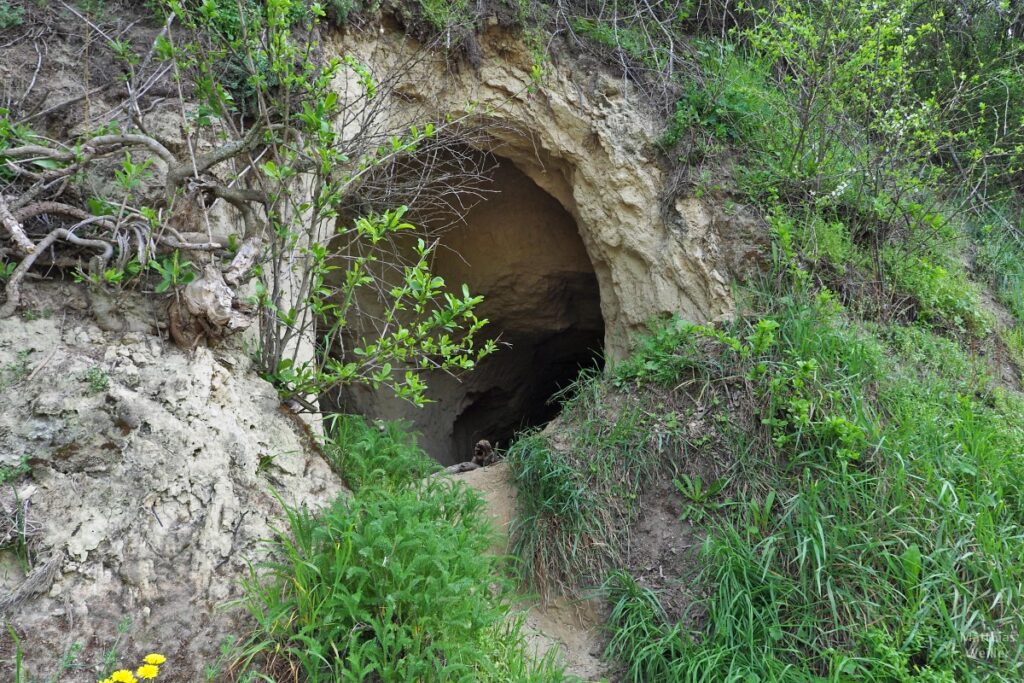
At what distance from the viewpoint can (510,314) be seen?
717 cm

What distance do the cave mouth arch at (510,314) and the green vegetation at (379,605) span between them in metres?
2.84

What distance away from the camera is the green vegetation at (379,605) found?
8.36 ft

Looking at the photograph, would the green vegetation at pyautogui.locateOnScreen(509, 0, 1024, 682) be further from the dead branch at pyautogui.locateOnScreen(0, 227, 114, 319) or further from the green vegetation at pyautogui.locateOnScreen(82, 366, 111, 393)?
the dead branch at pyautogui.locateOnScreen(0, 227, 114, 319)

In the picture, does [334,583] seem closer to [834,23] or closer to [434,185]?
[434,185]

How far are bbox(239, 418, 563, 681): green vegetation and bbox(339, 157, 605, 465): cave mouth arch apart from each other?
2.84 metres

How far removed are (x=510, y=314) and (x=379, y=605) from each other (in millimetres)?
4691

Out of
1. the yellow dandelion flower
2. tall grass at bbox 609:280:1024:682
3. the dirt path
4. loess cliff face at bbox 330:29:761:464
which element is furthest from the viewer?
loess cliff face at bbox 330:29:761:464

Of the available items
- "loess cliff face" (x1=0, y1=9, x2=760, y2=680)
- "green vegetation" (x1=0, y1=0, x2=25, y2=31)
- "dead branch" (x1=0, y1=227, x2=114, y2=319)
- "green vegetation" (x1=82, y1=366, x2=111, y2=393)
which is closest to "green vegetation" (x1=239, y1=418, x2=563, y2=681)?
"loess cliff face" (x1=0, y1=9, x2=760, y2=680)

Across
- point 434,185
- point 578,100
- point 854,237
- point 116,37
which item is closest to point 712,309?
point 854,237

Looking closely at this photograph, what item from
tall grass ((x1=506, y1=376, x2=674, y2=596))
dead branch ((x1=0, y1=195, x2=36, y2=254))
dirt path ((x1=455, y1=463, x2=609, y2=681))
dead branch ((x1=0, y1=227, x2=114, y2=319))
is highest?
dead branch ((x1=0, y1=195, x2=36, y2=254))

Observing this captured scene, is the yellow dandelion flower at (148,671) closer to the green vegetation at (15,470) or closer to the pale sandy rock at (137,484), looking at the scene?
the pale sandy rock at (137,484)

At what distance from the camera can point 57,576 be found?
2.60 metres

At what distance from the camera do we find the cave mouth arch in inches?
255

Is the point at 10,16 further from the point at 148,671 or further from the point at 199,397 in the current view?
the point at 148,671
